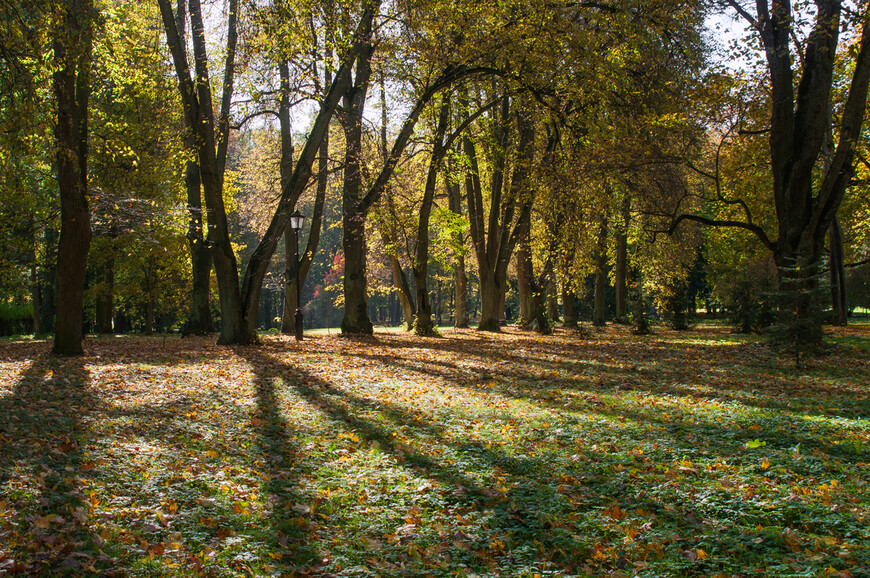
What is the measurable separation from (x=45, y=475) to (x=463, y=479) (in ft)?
10.8

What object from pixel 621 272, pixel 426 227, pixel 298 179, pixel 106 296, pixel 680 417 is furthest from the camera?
pixel 621 272

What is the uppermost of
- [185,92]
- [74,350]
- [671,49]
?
[671,49]

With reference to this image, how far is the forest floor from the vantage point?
359 centimetres

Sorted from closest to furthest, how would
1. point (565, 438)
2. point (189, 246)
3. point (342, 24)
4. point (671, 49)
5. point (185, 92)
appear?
point (565, 438) → point (342, 24) → point (185, 92) → point (671, 49) → point (189, 246)

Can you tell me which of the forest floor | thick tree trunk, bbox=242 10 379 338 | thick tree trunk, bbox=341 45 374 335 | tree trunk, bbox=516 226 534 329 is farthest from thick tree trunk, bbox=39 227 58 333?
tree trunk, bbox=516 226 534 329

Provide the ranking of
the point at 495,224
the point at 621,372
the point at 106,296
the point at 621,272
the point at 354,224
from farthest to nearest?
the point at 621,272, the point at 495,224, the point at 106,296, the point at 354,224, the point at 621,372

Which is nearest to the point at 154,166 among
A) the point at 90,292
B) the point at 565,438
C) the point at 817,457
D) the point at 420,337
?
the point at 90,292

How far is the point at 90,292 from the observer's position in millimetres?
21953

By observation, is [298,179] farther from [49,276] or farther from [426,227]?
[49,276]

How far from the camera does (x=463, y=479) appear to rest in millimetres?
5156

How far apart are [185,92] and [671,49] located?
39.9 ft

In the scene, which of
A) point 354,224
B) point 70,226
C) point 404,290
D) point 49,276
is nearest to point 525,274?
point 404,290

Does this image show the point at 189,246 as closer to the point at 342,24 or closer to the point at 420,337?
the point at 420,337

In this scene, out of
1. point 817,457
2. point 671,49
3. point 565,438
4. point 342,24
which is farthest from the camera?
Result: point 671,49
